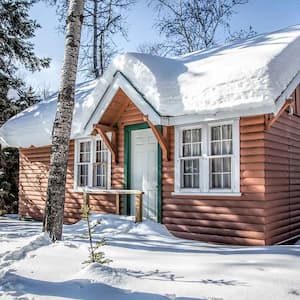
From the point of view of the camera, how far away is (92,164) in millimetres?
9992

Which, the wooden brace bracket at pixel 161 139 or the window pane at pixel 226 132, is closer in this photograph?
A: the window pane at pixel 226 132

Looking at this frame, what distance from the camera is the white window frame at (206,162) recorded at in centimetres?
700

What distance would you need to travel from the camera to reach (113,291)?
3.57 metres

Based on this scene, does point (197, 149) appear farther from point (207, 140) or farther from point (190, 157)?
point (207, 140)

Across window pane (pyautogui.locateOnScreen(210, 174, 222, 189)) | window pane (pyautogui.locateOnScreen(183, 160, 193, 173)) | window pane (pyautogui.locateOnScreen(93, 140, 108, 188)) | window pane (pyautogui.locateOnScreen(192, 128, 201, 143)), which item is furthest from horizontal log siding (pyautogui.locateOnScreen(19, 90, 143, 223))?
window pane (pyautogui.locateOnScreen(210, 174, 222, 189))

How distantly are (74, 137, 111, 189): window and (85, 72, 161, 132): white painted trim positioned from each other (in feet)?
3.60

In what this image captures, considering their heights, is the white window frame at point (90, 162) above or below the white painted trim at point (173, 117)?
below

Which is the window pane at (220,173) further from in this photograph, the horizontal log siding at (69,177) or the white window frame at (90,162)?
the white window frame at (90,162)

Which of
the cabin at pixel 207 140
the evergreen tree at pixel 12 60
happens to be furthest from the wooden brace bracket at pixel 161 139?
the evergreen tree at pixel 12 60

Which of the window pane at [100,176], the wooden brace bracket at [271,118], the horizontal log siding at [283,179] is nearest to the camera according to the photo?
the wooden brace bracket at [271,118]

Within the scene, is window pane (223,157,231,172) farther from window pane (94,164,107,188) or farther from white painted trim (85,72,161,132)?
window pane (94,164,107,188)

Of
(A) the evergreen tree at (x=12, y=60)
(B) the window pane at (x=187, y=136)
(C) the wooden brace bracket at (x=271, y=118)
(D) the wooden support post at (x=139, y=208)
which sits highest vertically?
(A) the evergreen tree at (x=12, y=60)

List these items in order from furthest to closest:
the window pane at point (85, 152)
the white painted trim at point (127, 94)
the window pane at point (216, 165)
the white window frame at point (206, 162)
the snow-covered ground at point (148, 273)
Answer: the window pane at point (85, 152) < the white painted trim at point (127, 94) < the window pane at point (216, 165) < the white window frame at point (206, 162) < the snow-covered ground at point (148, 273)

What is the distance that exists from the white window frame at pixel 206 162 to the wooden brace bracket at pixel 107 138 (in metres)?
2.00
